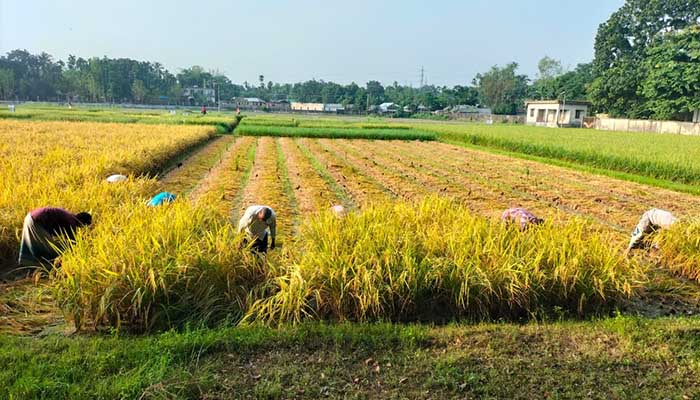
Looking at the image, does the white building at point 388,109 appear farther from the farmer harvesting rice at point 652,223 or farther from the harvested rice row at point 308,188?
the farmer harvesting rice at point 652,223

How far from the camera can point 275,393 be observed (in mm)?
2721

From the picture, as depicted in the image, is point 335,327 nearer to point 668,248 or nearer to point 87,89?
point 668,248

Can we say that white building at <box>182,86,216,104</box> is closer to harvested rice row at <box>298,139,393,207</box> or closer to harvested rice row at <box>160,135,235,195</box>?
harvested rice row at <box>160,135,235,195</box>

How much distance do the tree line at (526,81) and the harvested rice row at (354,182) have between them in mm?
43611

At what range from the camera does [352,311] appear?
12.8 feet

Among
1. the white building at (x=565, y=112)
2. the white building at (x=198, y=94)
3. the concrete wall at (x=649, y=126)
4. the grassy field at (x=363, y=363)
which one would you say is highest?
the white building at (x=198, y=94)

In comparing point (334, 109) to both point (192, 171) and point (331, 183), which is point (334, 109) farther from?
point (331, 183)

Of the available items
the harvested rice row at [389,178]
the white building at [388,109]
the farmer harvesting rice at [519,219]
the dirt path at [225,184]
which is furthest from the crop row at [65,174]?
the white building at [388,109]

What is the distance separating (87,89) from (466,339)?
99884mm

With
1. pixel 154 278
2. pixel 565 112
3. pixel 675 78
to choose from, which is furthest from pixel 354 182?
pixel 565 112

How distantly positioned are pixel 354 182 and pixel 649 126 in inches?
1780

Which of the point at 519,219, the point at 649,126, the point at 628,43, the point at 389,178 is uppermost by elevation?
the point at 628,43


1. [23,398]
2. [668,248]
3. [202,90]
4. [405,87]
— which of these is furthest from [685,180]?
[405,87]

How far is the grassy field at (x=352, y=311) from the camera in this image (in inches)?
113
